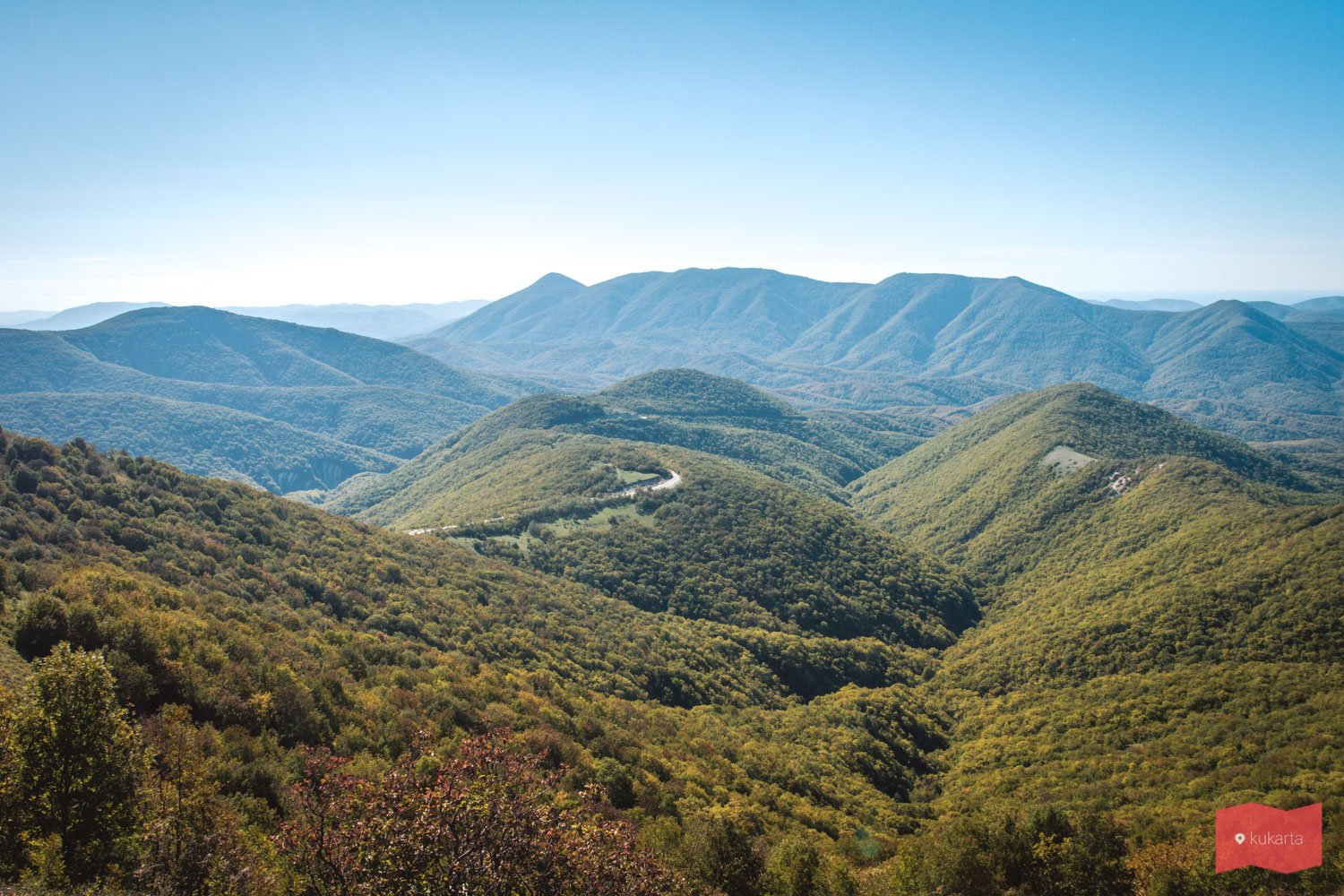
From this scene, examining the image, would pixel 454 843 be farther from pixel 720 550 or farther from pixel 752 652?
pixel 720 550

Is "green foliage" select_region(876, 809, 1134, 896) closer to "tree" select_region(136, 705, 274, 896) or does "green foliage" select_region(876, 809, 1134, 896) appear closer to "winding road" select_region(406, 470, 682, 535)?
"tree" select_region(136, 705, 274, 896)

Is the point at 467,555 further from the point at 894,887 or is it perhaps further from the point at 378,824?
the point at 378,824

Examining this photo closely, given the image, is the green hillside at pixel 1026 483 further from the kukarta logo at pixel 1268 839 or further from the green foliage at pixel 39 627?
the green foliage at pixel 39 627

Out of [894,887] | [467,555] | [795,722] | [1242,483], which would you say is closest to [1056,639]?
[795,722]

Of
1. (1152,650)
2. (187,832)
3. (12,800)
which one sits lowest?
(1152,650)

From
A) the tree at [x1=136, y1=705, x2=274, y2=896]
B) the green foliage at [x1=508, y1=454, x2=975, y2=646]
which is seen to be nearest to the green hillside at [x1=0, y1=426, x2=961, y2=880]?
the tree at [x1=136, y1=705, x2=274, y2=896]

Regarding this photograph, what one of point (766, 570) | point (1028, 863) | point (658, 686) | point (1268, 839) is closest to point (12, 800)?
point (1028, 863)
